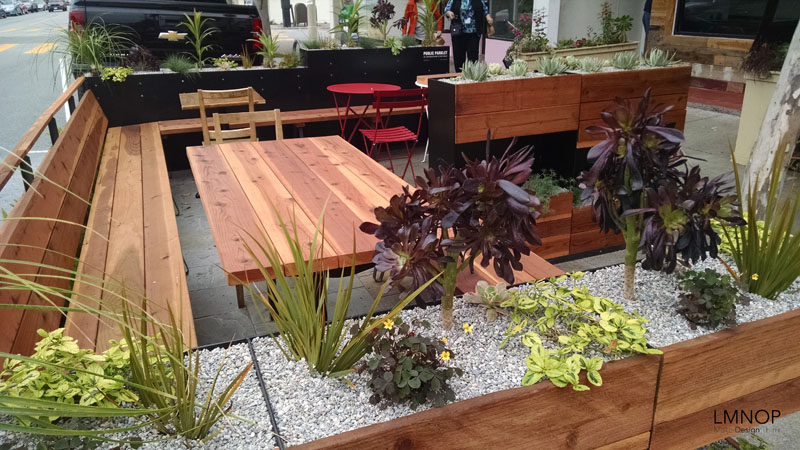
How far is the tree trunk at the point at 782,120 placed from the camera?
149 inches

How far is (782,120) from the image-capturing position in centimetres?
384

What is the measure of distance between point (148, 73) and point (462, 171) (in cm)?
581

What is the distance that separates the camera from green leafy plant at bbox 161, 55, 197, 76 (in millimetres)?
6602

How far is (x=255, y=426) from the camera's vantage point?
147 centimetres

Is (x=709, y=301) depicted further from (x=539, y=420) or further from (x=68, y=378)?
(x=68, y=378)

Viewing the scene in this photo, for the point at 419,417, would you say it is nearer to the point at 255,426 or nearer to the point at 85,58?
the point at 255,426

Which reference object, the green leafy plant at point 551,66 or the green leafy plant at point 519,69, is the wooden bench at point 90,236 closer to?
the green leafy plant at point 519,69

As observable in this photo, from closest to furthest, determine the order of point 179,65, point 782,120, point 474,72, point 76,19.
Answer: point 782,120 < point 474,72 < point 179,65 < point 76,19

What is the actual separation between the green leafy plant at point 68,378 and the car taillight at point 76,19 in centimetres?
622

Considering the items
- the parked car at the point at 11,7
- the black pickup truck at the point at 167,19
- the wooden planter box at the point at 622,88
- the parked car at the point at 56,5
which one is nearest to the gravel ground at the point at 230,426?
the wooden planter box at the point at 622,88

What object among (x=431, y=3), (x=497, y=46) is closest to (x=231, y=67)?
(x=431, y=3)

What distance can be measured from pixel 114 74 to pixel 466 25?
5274mm

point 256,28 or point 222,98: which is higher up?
point 256,28

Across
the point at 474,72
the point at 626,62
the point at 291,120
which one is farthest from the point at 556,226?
the point at 291,120
